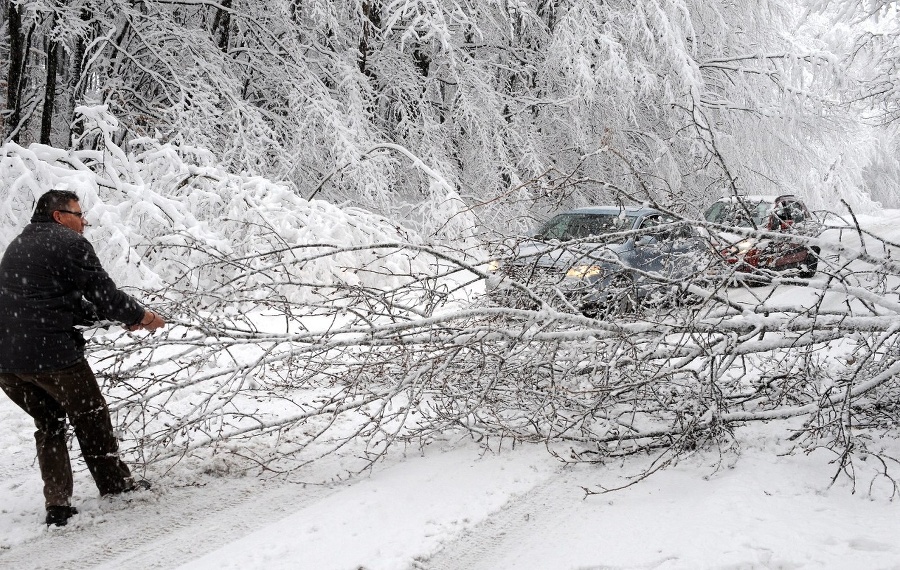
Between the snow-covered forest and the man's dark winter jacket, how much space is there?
0.84ft

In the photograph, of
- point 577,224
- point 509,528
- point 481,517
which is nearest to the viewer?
point 509,528

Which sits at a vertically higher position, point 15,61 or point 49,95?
point 15,61

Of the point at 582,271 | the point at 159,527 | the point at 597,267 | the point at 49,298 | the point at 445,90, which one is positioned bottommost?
the point at 159,527

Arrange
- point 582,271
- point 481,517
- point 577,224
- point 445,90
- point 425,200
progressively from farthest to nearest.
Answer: point 445,90 < point 425,200 < point 577,224 < point 582,271 < point 481,517

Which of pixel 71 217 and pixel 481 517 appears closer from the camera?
pixel 481 517

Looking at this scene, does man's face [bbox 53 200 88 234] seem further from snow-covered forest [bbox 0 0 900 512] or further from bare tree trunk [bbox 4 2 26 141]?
bare tree trunk [bbox 4 2 26 141]

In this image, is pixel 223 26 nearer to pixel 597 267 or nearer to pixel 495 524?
pixel 597 267

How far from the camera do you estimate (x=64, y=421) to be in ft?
12.9

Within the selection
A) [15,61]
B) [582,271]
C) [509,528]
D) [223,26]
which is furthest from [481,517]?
[223,26]

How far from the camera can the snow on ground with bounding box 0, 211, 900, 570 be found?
321 cm

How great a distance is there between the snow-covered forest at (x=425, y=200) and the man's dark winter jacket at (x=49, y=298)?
0.26 metres

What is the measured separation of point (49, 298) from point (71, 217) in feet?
1.63

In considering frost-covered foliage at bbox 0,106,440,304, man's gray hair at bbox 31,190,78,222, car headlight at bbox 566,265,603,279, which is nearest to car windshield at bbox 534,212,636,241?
car headlight at bbox 566,265,603,279

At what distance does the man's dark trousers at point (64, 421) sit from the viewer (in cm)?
375
